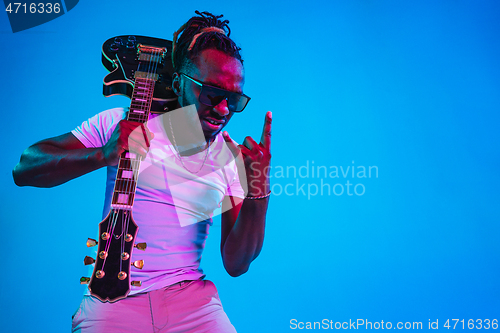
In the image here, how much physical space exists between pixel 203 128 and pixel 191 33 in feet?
1.29

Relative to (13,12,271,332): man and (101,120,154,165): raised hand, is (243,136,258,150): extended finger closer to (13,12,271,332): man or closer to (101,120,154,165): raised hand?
(13,12,271,332): man

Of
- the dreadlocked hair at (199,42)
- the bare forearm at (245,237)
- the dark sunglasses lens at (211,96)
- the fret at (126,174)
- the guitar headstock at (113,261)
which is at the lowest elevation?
the guitar headstock at (113,261)

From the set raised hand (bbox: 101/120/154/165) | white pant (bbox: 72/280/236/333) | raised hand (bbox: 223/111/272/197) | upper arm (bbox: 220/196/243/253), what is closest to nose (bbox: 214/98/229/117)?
raised hand (bbox: 223/111/272/197)

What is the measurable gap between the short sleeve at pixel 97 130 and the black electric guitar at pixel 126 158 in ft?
0.31

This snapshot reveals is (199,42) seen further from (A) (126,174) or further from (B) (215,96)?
(A) (126,174)

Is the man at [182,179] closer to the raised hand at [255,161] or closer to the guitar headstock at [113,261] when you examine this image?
the raised hand at [255,161]

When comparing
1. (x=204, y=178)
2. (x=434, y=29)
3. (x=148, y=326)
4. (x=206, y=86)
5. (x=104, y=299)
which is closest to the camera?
(x=104, y=299)

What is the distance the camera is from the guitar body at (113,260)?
76 centimetres

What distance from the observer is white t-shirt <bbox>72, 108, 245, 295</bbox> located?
1049mm

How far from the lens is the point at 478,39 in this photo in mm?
2174

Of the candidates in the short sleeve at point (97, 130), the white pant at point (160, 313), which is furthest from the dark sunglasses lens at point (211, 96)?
the white pant at point (160, 313)

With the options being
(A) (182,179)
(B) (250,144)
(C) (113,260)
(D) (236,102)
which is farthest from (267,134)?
(C) (113,260)

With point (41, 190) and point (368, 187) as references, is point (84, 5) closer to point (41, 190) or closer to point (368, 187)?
point (41, 190)

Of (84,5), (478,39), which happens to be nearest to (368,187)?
(478,39)
